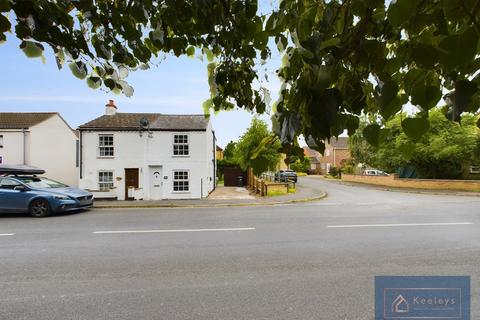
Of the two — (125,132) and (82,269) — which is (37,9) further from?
(125,132)

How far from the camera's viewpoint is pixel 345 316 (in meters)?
3.88

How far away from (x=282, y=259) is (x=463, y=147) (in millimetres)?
25039

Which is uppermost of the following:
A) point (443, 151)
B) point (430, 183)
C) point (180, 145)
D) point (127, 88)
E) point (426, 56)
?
point (180, 145)

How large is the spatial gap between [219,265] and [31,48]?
4749 mm

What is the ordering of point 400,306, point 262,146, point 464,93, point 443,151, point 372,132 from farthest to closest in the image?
point 443,151, point 400,306, point 262,146, point 372,132, point 464,93

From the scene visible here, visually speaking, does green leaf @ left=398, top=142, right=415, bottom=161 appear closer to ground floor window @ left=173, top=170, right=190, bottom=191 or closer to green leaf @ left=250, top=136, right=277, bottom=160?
green leaf @ left=250, top=136, right=277, bottom=160

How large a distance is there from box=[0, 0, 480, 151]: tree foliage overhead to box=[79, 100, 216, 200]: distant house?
16.2 meters

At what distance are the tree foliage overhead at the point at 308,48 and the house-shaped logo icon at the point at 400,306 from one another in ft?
10.4

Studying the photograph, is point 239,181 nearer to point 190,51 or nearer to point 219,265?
point 219,265

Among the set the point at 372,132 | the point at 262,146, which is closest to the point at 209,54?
the point at 262,146

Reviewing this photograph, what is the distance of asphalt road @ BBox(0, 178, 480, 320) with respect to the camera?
416cm

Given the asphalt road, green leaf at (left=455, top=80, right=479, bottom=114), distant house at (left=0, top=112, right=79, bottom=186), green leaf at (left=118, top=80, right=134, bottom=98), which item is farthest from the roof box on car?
green leaf at (left=455, top=80, right=479, bottom=114)

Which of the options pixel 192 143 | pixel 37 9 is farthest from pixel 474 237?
pixel 192 143

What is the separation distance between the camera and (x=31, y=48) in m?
1.94
